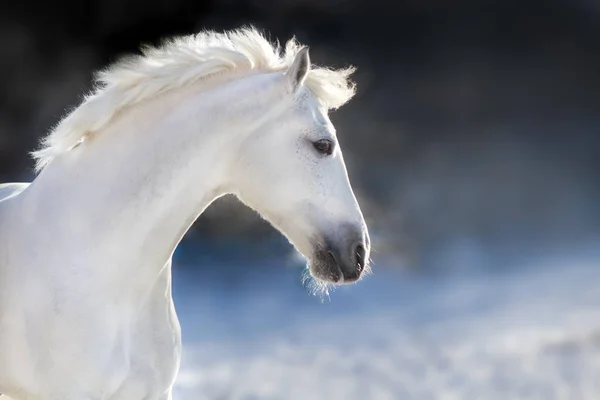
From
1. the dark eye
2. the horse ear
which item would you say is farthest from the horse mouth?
the horse ear

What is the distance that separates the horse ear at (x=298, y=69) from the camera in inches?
120

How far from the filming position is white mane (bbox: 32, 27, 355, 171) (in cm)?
314

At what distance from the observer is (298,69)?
3.09 metres

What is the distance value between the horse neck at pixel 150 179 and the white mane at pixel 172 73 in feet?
0.22

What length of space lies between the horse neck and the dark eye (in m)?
0.25

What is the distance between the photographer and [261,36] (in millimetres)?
3371

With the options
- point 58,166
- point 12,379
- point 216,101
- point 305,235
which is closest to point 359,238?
point 305,235

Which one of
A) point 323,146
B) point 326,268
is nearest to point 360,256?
point 326,268

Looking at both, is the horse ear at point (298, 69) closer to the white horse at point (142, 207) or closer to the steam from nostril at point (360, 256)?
the white horse at point (142, 207)

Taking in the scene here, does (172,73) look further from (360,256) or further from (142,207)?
(360,256)

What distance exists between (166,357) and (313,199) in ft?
3.04

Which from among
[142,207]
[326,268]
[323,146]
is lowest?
[142,207]

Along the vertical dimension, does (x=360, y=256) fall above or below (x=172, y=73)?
below

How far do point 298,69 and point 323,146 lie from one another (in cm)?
33
